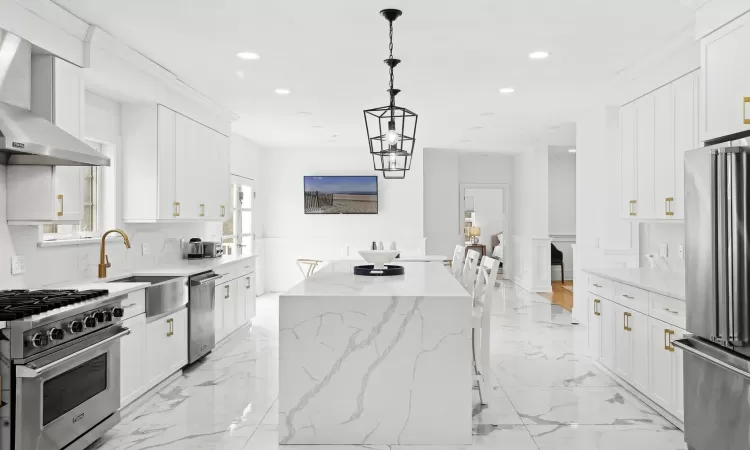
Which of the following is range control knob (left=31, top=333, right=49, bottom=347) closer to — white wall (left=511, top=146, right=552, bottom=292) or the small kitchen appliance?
the small kitchen appliance

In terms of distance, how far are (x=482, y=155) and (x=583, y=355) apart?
5.90 m

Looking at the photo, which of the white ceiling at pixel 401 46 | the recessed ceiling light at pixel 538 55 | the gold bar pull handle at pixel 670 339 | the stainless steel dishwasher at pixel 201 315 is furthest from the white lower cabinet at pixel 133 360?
the recessed ceiling light at pixel 538 55

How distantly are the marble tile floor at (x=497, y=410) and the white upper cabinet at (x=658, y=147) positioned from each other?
1390 mm

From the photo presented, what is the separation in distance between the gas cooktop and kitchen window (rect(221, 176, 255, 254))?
14.1 feet

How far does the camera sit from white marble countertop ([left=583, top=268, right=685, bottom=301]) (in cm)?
331

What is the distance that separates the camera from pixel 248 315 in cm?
624

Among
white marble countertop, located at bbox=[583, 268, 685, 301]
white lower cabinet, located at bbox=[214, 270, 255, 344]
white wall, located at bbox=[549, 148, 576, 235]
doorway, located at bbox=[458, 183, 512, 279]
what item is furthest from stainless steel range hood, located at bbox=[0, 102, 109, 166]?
doorway, located at bbox=[458, 183, 512, 279]

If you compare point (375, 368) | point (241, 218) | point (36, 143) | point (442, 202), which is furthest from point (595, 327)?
point (442, 202)

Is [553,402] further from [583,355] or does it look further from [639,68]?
[639,68]

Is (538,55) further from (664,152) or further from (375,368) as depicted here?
(375,368)

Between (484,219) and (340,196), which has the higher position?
(340,196)

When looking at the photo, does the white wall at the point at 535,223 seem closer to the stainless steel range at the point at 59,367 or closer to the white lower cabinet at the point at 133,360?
the white lower cabinet at the point at 133,360

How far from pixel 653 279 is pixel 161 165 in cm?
401

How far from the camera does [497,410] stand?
11.7 ft
